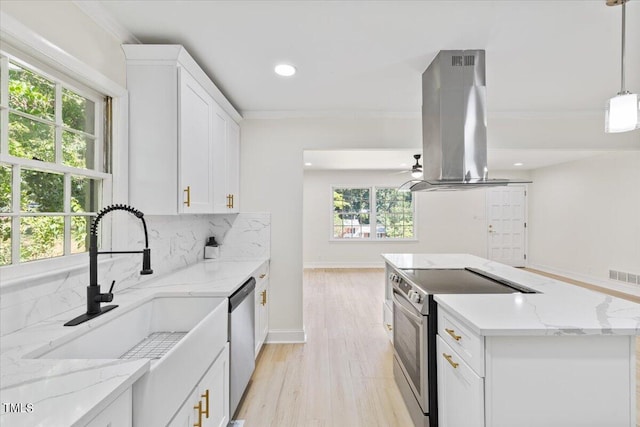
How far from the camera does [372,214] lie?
25.5 feet

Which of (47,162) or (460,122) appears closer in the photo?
(47,162)

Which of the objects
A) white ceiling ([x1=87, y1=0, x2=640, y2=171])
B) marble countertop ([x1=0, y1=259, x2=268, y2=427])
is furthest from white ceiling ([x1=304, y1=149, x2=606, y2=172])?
marble countertop ([x1=0, y1=259, x2=268, y2=427])

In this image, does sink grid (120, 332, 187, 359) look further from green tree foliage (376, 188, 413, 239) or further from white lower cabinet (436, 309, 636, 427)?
green tree foliage (376, 188, 413, 239)

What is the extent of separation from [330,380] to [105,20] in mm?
2891

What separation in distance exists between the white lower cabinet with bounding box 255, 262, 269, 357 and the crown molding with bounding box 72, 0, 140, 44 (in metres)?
1.97

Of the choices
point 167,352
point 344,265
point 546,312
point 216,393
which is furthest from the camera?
point 344,265

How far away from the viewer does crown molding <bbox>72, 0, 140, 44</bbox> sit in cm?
159

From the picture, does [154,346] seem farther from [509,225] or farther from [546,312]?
[509,225]

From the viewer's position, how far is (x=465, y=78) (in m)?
2.14

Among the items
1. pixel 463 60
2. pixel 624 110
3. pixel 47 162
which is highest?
pixel 463 60

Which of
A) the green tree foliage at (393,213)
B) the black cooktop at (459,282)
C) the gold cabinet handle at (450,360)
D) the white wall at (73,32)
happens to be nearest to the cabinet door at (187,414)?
the gold cabinet handle at (450,360)

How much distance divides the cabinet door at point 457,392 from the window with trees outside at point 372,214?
20.1 feet

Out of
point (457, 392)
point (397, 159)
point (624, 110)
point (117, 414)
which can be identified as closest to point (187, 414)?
point (117, 414)

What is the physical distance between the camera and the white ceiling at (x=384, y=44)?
1688 millimetres
